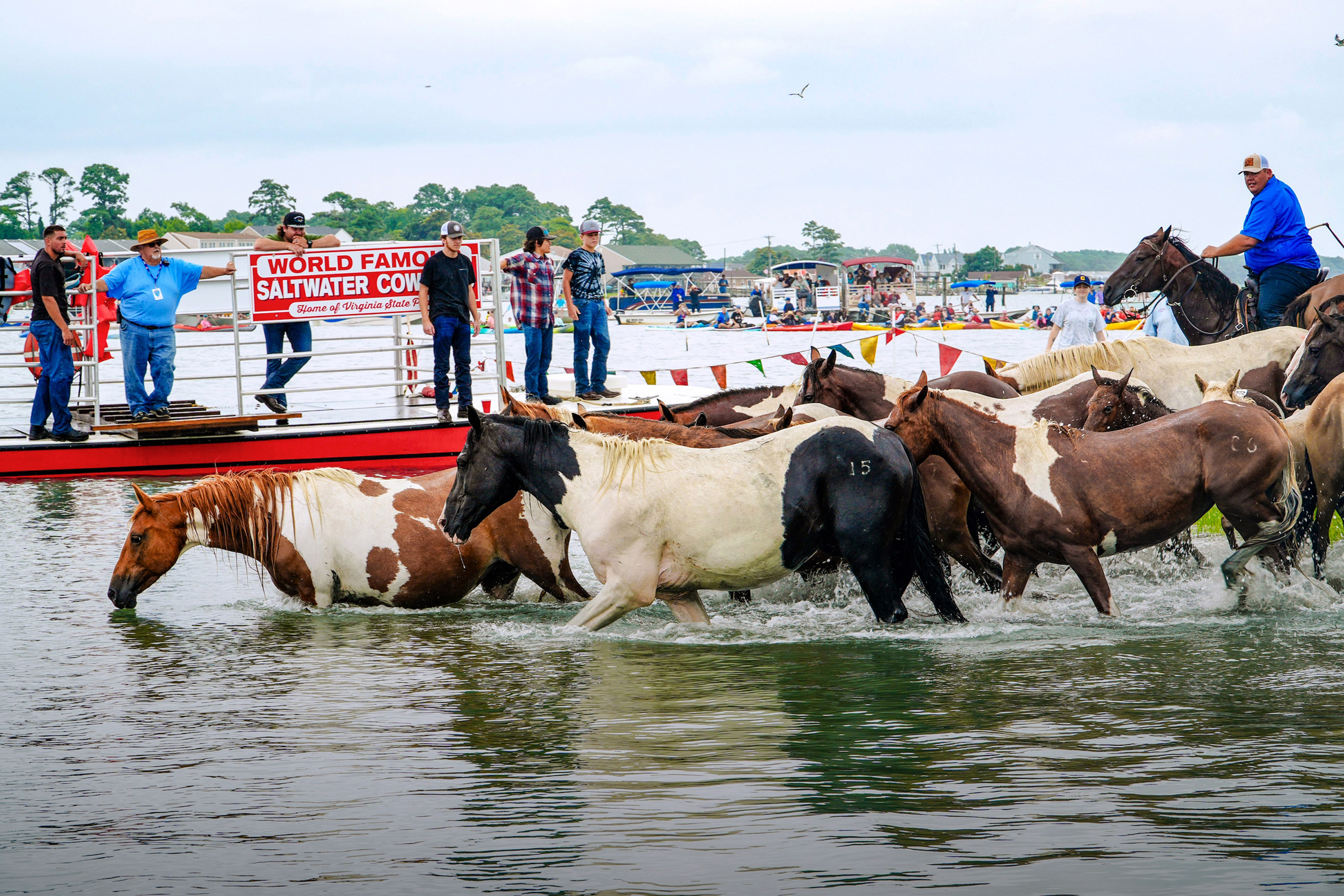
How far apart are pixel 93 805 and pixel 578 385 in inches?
489

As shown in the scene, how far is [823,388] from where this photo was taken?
977cm

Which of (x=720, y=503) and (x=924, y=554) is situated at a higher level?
(x=720, y=503)

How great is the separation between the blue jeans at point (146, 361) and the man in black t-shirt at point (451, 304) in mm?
2640

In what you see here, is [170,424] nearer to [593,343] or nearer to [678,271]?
[593,343]

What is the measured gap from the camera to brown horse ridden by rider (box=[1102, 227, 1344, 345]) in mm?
13086

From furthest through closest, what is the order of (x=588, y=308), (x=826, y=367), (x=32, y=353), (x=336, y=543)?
(x=32, y=353) → (x=588, y=308) → (x=826, y=367) → (x=336, y=543)

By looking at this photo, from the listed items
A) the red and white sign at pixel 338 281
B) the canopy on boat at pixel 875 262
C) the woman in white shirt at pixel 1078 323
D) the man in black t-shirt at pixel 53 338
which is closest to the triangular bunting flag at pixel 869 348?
the woman in white shirt at pixel 1078 323

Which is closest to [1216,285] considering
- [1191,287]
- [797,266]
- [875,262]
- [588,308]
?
[1191,287]

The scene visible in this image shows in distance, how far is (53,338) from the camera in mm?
14023

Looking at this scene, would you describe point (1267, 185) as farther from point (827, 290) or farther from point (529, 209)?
point (529, 209)

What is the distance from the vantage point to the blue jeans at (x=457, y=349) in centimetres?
1421

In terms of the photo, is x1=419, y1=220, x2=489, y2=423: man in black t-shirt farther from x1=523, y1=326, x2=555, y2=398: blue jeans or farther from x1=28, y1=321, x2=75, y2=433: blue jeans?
x1=28, y1=321, x2=75, y2=433: blue jeans

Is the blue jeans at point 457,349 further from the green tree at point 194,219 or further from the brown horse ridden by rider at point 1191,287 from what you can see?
the green tree at point 194,219

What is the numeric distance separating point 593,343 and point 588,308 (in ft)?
1.74
